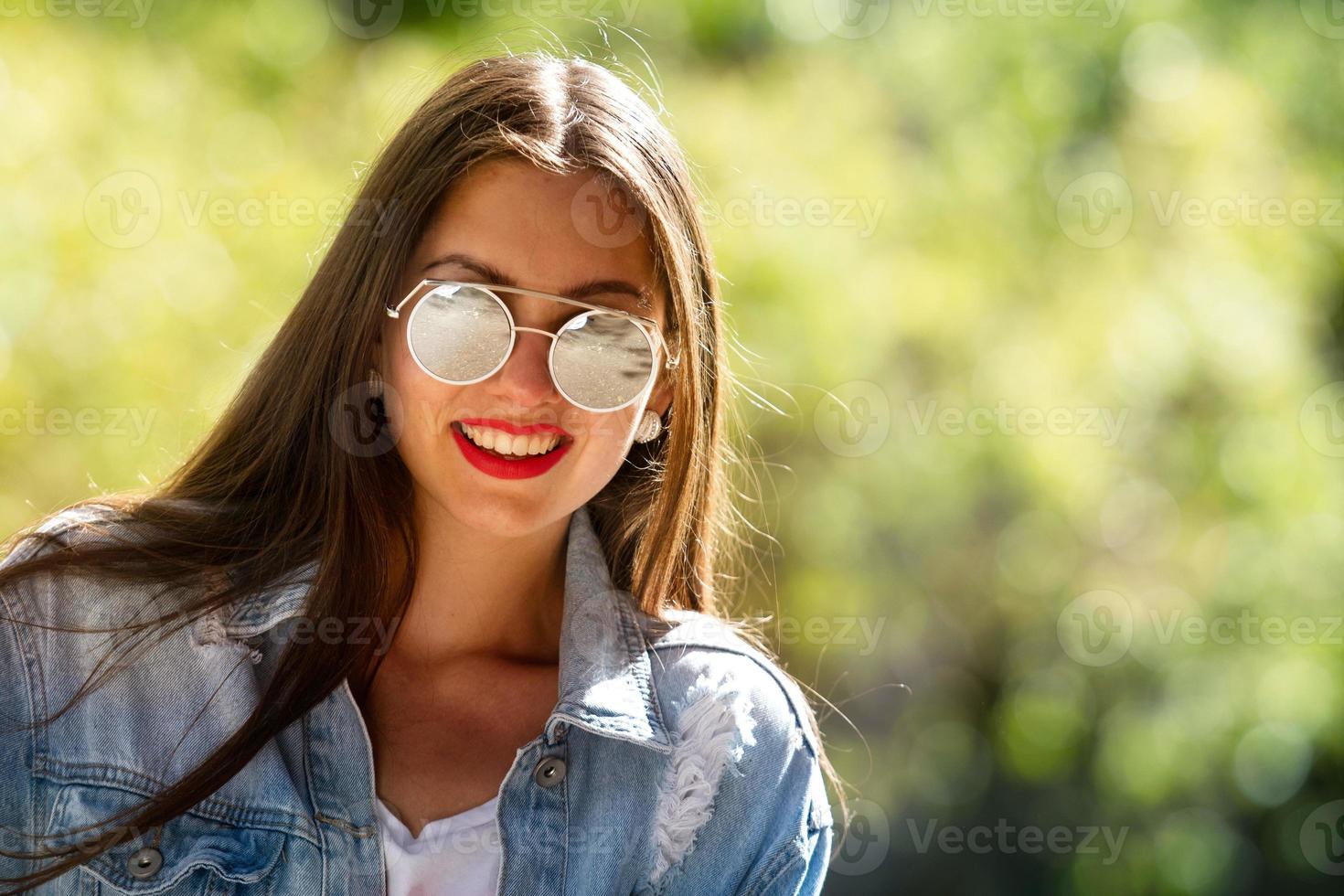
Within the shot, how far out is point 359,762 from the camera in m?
1.97

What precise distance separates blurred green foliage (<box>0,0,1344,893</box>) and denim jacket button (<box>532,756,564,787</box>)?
94.1 inches

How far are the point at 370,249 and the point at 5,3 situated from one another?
2.55 meters

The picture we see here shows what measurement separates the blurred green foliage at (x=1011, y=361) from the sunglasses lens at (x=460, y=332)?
7.59 feet

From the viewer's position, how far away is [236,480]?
2.07 meters

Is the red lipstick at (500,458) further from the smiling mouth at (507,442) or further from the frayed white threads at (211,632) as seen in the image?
the frayed white threads at (211,632)

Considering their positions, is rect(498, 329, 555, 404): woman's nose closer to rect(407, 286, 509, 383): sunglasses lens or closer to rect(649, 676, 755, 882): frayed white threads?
rect(407, 286, 509, 383): sunglasses lens

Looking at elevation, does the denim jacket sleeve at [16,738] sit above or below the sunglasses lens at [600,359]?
below

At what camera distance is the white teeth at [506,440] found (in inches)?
77.9

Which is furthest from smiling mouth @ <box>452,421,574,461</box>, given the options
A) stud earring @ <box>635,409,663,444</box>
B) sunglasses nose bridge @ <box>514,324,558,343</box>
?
stud earring @ <box>635,409,663,444</box>

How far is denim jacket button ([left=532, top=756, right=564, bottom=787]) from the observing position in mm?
2039

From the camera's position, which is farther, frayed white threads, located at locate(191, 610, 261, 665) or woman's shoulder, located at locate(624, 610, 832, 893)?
woman's shoulder, located at locate(624, 610, 832, 893)

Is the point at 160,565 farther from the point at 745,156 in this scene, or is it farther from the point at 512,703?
the point at 745,156

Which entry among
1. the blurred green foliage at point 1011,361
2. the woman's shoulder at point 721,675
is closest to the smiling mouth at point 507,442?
the woman's shoulder at point 721,675

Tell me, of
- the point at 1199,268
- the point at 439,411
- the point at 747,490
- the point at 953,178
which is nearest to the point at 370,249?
the point at 439,411
